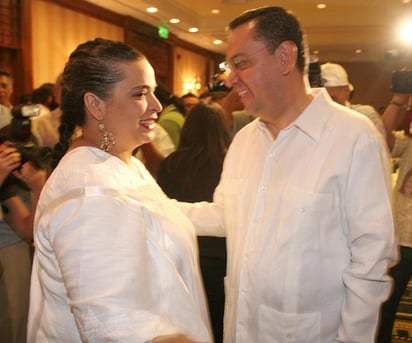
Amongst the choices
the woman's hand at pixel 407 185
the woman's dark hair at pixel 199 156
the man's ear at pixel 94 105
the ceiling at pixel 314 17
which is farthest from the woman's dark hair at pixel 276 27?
the ceiling at pixel 314 17

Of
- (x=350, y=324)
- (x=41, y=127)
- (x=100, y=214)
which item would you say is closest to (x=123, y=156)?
(x=100, y=214)

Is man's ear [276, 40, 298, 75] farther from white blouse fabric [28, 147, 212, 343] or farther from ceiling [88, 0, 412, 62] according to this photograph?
ceiling [88, 0, 412, 62]

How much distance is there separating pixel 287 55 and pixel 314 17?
7712 millimetres

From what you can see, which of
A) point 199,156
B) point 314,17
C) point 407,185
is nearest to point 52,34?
Result: point 199,156

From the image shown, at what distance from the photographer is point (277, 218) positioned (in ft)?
4.22

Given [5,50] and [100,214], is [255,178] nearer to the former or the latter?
[100,214]

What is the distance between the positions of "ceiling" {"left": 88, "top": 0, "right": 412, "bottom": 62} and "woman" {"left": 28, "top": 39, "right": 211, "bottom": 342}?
573 centimetres

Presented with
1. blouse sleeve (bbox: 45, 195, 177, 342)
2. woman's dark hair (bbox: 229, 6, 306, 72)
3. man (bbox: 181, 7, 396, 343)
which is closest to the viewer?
blouse sleeve (bbox: 45, 195, 177, 342)

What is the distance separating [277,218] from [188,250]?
0.30m

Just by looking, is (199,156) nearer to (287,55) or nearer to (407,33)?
(287,55)

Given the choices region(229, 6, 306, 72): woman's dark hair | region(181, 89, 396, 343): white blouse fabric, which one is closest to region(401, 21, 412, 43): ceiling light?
region(229, 6, 306, 72): woman's dark hair

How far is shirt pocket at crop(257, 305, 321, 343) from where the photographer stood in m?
1.26

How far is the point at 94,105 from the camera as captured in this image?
3.63 ft

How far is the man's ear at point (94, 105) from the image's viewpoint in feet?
3.61
